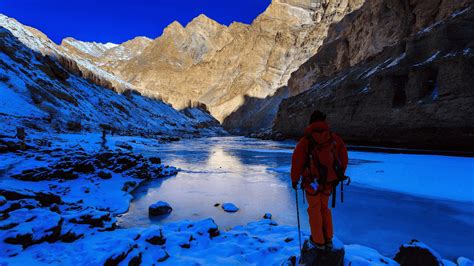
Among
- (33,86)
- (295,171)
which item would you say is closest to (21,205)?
(295,171)

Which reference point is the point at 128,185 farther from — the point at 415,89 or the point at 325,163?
the point at 415,89

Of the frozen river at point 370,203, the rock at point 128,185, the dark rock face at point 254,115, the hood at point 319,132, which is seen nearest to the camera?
the hood at point 319,132

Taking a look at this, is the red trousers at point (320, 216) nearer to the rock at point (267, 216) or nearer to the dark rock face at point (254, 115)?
the rock at point (267, 216)

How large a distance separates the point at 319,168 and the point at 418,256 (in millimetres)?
2468

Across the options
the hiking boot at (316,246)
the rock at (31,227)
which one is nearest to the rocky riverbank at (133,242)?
the rock at (31,227)

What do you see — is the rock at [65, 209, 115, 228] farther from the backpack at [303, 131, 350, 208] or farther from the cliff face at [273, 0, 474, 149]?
the cliff face at [273, 0, 474, 149]

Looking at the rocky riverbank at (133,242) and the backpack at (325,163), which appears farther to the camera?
the rocky riverbank at (133,242)

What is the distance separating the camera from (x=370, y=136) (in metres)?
28.7

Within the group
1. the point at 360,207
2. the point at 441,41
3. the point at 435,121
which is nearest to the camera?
the point at 360,207

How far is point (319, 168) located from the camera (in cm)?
380

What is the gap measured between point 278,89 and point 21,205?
11508 centimetres

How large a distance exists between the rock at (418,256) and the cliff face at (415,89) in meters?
18.7

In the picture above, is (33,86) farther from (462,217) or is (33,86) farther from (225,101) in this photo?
(225,101)

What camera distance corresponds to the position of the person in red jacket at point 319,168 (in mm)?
3773
